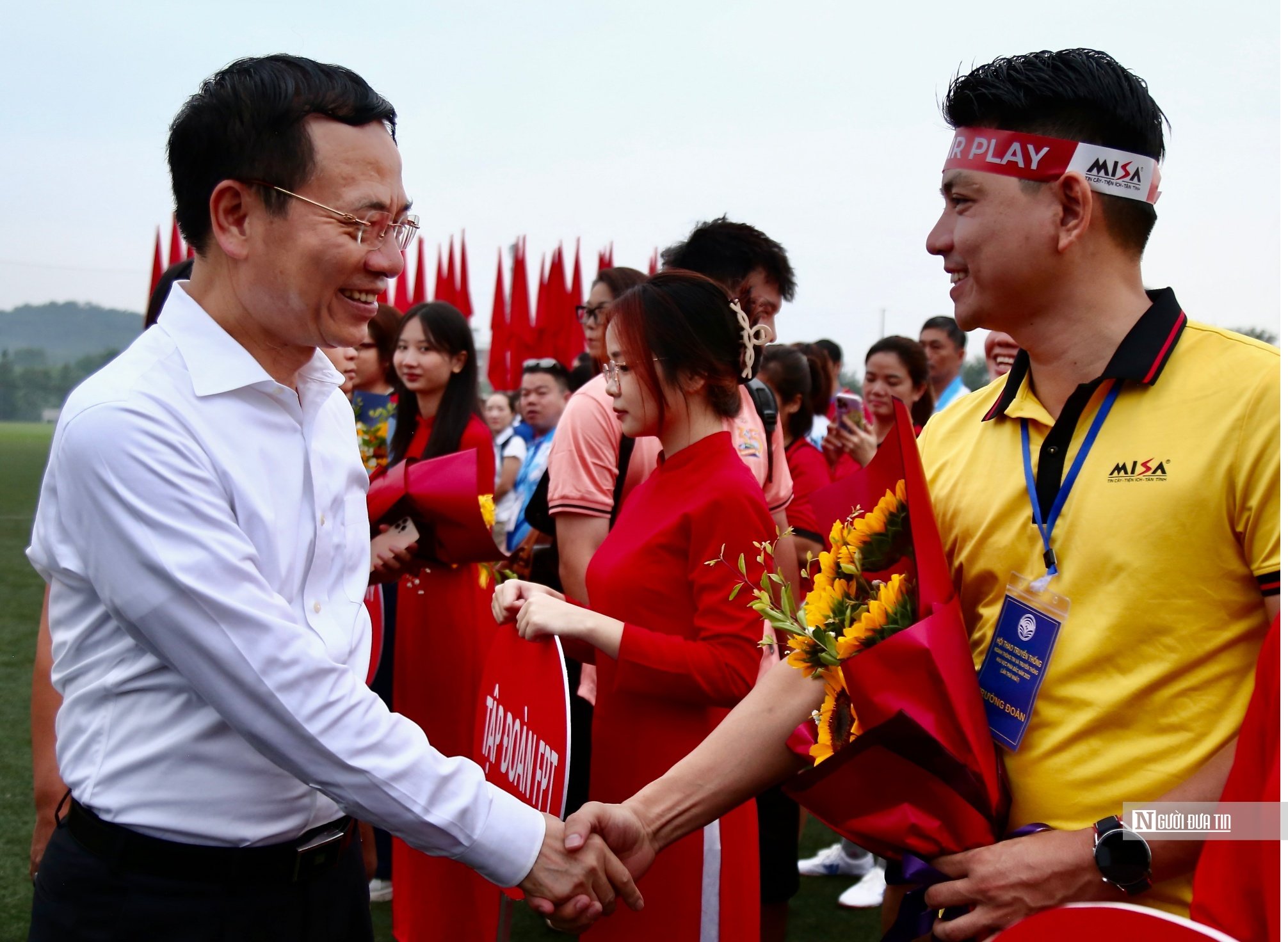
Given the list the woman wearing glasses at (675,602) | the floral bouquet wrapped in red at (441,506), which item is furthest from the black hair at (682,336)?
the floral bouquet wrapped in red at (441,506)

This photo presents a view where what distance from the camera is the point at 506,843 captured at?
2.11m

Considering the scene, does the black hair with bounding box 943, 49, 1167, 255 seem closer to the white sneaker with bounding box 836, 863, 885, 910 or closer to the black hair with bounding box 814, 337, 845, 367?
the white sneaker with bounding box 836, 863, 885, 910

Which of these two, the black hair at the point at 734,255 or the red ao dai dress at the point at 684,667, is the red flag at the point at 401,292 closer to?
the black hair at the point at 734,255

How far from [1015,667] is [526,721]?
1.16m

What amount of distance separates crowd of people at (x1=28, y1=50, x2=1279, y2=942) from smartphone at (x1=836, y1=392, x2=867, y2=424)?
3.50 meters

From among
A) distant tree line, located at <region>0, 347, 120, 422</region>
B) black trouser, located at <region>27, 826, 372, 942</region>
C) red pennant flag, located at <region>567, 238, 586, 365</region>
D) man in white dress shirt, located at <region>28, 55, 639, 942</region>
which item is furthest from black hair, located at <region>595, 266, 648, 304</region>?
distant tree line, located at <region>0, 347, 120, 422</region>

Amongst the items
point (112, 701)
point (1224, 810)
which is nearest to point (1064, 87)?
point (1224, 810)

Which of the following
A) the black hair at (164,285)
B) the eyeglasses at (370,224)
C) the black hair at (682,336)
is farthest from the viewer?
the black hair at (164,285)

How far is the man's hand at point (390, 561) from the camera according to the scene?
4.25 metres

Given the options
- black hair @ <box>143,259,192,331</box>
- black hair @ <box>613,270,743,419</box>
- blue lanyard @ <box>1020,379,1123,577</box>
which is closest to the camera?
blue lanyard @ <box>1020,379,1123,577</box>

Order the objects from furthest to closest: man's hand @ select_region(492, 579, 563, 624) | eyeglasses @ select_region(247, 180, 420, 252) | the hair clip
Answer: the hair clip
man's hand @ select_region(492, 579, 563, 624)
eyeglasses @ select_region(247, 180, 420, 252)

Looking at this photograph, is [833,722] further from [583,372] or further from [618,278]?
[583,372]

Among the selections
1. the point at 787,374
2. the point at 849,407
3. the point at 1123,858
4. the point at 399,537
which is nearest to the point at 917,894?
the point at 1123,858

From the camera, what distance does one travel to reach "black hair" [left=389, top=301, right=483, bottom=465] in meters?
4.78
